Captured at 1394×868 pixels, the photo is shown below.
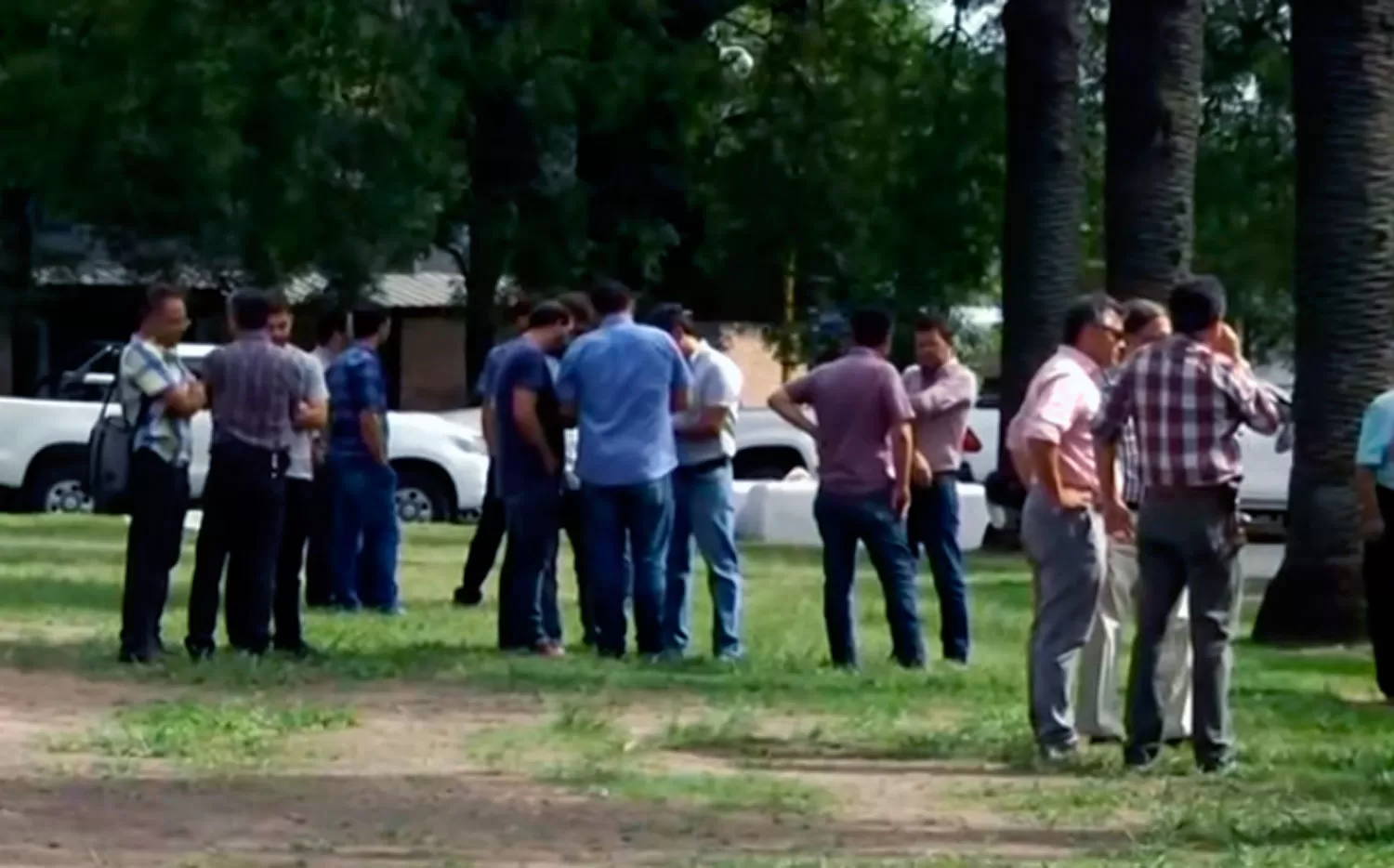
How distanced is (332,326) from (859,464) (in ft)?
18.5

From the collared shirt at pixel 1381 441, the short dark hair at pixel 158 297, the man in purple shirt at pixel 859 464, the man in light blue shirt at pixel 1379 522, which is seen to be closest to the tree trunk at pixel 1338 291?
the man in light blue shirt at pixel 1379 522

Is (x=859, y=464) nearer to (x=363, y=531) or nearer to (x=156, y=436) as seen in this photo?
(x=156, y=436)

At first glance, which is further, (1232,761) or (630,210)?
(630,210)

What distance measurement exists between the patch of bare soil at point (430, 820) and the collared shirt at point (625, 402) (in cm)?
376

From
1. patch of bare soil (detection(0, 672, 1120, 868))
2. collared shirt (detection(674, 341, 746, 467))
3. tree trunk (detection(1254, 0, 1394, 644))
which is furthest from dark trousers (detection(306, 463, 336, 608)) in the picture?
patch of bare soil (detection(0, 672, 1120, 868))

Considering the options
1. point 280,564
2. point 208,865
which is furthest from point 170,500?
point 208,865

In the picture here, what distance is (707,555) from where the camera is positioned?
59.5 ft

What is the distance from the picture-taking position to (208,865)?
1074 centimetres

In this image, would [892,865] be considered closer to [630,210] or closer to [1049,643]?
[1049,643]

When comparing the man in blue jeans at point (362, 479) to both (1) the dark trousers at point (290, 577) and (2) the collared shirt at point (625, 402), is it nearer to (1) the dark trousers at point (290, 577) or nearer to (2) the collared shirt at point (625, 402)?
(1) the dark trousers at point (290, 577)

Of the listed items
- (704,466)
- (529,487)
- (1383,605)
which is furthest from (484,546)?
(1383,605)

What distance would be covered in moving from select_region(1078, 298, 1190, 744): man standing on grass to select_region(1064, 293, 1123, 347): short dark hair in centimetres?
9

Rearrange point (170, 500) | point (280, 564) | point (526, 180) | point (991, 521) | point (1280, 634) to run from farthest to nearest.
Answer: point (526, 180)
point (991, 521)
point (1280, 634)
point (280, 564)
point (170, 500)

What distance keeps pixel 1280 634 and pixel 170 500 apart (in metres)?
7.02
